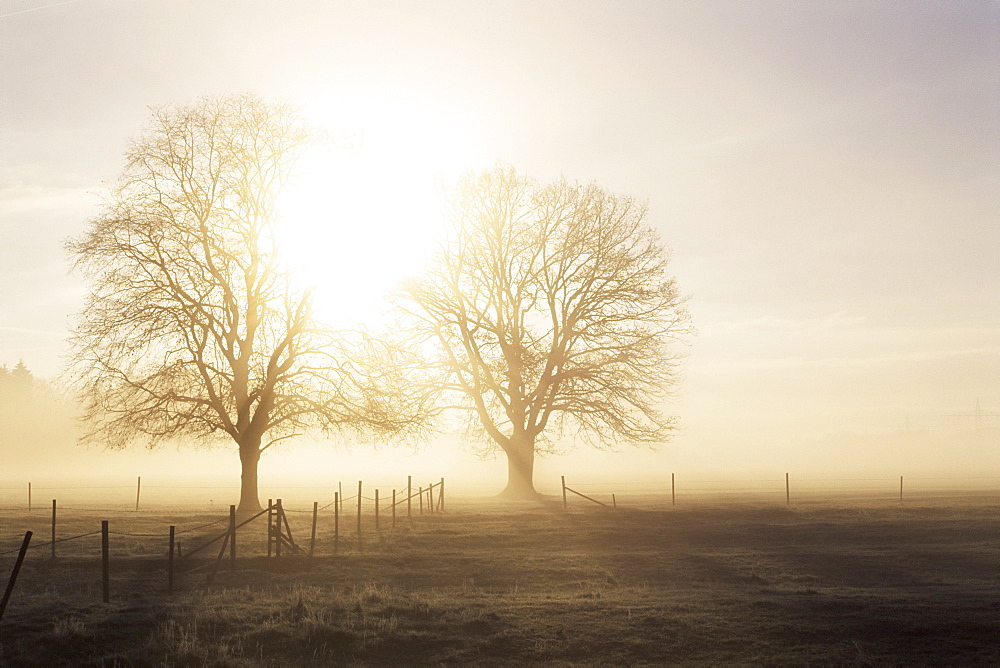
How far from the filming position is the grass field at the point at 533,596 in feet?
53.2

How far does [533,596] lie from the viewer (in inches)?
847

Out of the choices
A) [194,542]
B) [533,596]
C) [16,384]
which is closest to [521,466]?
[194,542]

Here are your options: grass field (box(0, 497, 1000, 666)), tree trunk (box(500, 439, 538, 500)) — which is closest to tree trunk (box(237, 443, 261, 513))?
grass field (box(0, 497, 1000, 666))

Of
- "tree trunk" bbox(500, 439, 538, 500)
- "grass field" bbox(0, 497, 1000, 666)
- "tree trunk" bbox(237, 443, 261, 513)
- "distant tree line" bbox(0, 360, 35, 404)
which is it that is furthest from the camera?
"distant tree line" bbox(0, 360, 35, 404)

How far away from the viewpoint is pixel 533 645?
658 inches

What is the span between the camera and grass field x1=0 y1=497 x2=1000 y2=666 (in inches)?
639

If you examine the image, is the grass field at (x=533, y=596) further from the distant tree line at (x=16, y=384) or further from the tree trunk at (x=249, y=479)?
the distant tree line at (x=16, y=384)

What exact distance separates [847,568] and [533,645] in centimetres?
1334

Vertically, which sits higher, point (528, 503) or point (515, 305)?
point (515, 305)

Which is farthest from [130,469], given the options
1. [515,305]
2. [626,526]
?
[626,526]

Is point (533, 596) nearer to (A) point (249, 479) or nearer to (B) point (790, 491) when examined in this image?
(A) point (249, 479)

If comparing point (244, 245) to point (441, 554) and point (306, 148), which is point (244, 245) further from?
point (441, 554)

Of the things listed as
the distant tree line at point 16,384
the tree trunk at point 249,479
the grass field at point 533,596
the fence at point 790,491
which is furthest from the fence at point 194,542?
the distant tree line at point 16,384

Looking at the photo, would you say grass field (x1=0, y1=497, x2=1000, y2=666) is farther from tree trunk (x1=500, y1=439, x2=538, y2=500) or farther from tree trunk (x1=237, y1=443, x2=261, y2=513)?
tree trunk (x1=500, y1=439, x2=538, y2=500)
